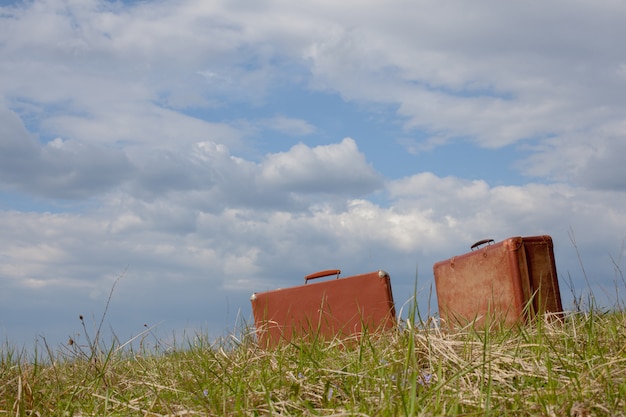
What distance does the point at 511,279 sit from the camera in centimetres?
622

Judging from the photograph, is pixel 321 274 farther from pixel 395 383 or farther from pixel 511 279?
pixel 395 383

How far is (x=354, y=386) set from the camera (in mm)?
3551

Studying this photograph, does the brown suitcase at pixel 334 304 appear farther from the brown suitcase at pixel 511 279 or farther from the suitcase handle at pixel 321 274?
the brown suitcase at pixel 511 279

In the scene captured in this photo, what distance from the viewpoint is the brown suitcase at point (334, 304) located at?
21.5ft

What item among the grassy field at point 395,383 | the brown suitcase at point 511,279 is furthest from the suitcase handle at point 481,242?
the grassy field at point 395,383

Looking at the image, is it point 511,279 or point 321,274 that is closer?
point 511,279

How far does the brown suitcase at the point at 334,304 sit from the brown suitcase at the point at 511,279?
0.64 m

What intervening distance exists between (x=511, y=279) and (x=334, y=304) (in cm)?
166

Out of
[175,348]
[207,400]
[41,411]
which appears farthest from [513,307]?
[41,411]

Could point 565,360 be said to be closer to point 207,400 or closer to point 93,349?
point 207,400

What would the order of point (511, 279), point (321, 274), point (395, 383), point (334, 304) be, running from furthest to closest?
point (321, 274) < point (334, 304) < point (511, 279) < point (395, 383)

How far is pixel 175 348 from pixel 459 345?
2.67 metres

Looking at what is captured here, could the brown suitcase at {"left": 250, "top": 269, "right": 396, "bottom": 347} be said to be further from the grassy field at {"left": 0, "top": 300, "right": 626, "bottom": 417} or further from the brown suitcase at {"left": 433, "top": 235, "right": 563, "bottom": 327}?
the grassy field at {"left": 0, "top": 300, "right": 626, "bottom": 417}

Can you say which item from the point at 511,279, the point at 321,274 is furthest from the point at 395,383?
the point at 321,274
